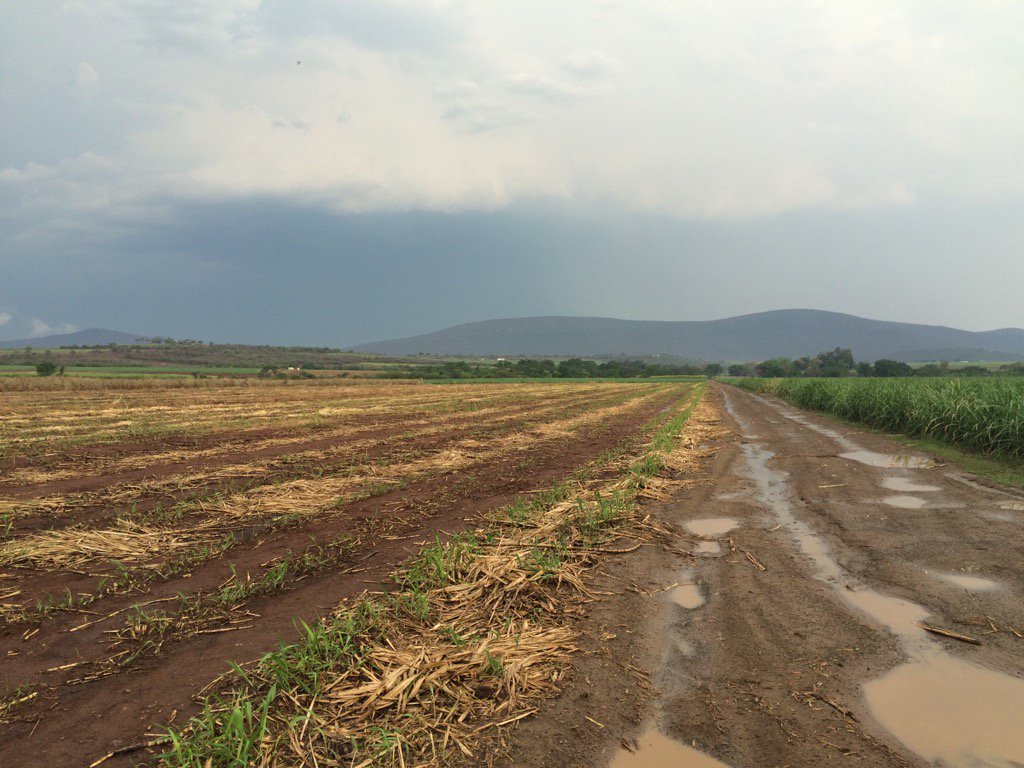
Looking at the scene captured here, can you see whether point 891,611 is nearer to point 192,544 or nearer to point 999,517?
point 999,517

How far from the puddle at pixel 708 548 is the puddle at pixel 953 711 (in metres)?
2.29

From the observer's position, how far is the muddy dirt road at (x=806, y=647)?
2.79 meters

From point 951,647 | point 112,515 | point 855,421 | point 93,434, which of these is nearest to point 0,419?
point 93,434

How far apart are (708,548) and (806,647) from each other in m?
2.24

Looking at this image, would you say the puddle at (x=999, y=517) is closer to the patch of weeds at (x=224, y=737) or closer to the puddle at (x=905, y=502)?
the puddle at (x=905, y=502)

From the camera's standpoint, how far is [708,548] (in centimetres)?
597

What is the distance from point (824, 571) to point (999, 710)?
217 cm

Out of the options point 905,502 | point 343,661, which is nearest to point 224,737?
point 343,661

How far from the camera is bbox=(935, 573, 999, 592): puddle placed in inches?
187

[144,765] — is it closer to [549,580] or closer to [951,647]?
[549,580]

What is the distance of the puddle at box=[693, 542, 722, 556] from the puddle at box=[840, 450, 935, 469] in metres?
7.21

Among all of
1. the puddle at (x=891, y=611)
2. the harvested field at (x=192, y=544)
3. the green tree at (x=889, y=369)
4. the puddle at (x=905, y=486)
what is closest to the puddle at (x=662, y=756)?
the harvested field at (x=192, y=544)

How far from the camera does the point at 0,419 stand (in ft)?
61.8

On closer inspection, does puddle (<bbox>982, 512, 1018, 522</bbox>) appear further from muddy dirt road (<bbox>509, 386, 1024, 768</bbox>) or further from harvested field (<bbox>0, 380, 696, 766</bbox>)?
harvested field (<bbox>0, 380, 696, 766</bbox>)
